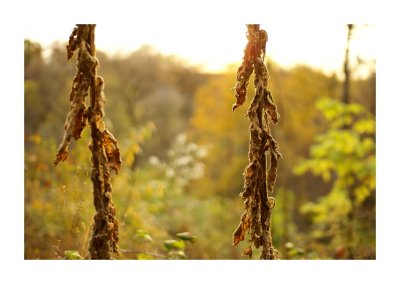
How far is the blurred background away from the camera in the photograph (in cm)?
672

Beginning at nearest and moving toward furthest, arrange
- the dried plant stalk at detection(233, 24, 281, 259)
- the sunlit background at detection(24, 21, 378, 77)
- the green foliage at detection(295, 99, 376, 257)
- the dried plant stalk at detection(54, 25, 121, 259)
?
the dried plant stalk at detection(54, 25, 121, 259)
the dried plant stalk at detection(233, 24, 281, 259)
the green foliage at detection(295, 99, 376, 257)
the sunlit background at detection(24, 21, 378, 77)

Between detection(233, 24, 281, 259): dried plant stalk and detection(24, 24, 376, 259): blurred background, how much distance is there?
2438 millimetres

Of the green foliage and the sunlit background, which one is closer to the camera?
the green foliage

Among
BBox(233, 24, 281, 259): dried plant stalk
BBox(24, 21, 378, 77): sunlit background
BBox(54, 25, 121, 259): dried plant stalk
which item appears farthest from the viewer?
BBox(24, 21, 378, 77): sunlit background

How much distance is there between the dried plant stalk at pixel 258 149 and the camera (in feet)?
8.21

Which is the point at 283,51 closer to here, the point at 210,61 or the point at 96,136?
the point at 210,61

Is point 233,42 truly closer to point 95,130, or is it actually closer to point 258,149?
point 258,149

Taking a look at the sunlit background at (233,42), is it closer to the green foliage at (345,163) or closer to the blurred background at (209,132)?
the blurred background at (209,132)

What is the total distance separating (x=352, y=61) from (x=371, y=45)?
0.61 meters

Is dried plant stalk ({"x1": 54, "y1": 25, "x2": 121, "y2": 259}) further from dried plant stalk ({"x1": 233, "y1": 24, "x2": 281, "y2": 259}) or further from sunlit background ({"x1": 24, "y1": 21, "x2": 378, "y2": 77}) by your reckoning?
sunlit background ({"x1": 24, "y1": 21, "x2": 378, "y2": 77})

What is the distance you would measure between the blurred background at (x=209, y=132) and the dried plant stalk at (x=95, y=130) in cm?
244

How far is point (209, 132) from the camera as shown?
12.5 meters

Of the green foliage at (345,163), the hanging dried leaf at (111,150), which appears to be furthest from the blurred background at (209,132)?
the hanging dried leaf at (111,150)

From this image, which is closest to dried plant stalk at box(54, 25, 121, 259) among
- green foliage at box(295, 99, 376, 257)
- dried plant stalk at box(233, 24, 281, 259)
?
dried plant stalk at box(233, 24, 281, 259)
